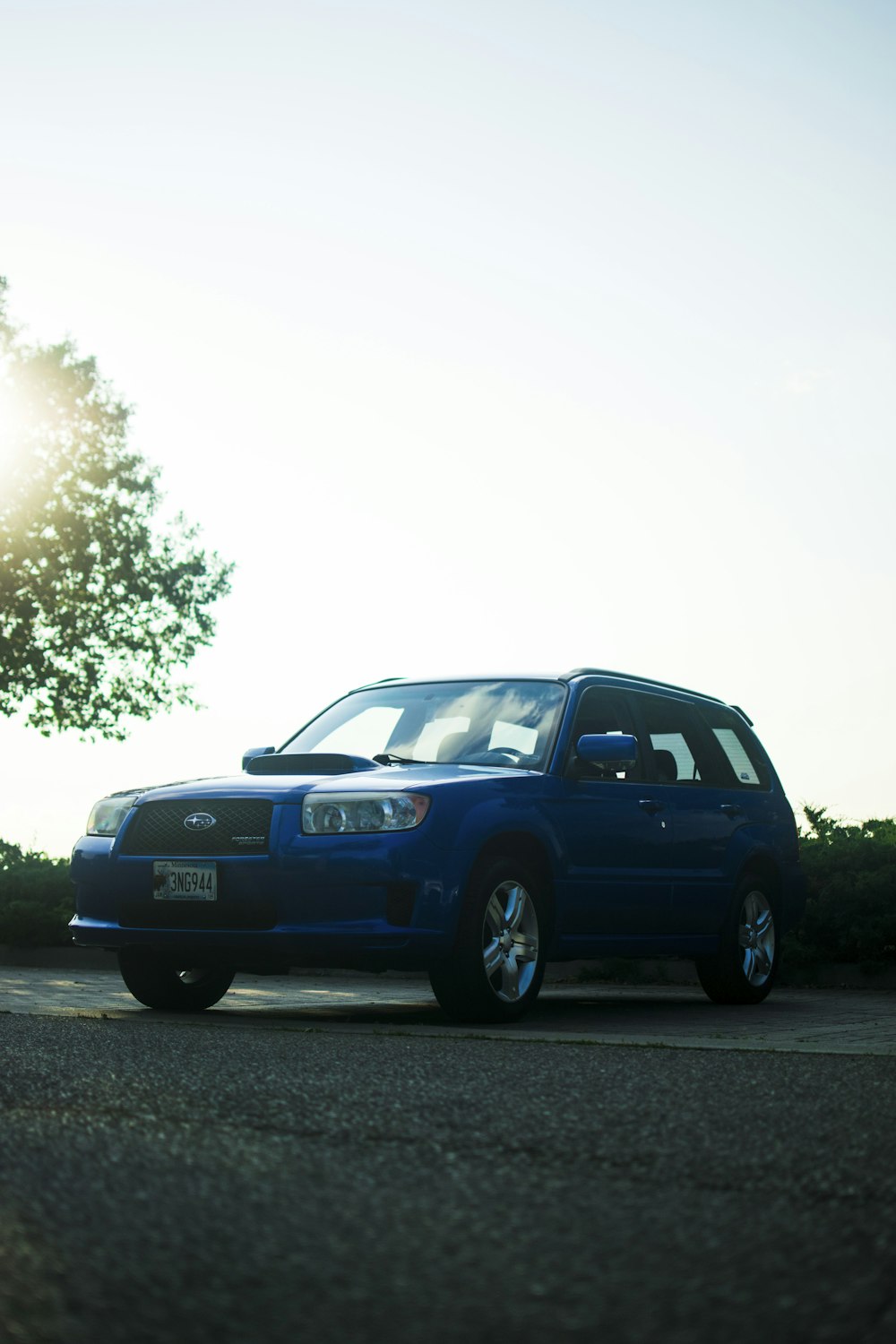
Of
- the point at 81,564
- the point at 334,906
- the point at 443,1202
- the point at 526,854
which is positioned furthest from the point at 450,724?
A: the point at 81,564

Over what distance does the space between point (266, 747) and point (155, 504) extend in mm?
25275

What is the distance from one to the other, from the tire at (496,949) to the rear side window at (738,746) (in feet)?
8.21

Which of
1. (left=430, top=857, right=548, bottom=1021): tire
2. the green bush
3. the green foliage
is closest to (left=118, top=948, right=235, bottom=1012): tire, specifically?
(left=430, top=857, right=548, bottom=1021): tire

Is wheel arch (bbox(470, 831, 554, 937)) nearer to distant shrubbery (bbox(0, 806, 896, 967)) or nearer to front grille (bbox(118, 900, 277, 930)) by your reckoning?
front grille (bbox(118, 900, 277, 930))

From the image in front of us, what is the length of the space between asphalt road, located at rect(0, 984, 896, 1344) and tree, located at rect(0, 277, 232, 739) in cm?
2682

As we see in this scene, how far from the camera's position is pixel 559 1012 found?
350 inches

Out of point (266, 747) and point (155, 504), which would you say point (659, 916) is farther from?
point (155, 504)

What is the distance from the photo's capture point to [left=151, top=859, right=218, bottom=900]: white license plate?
7.67 metres

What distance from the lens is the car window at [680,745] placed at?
372 inches

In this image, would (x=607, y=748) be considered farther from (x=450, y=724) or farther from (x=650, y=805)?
(x=450, y=724)

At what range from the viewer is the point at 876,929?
1044cm

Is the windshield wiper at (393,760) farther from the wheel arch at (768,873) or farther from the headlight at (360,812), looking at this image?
the wheel arch at (768,873)

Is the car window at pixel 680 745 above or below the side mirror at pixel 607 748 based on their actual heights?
above

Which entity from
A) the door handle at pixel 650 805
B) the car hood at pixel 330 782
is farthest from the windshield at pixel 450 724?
the door handle at pixel 650 805
